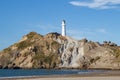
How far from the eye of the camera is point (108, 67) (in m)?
200

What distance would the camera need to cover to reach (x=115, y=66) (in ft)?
652

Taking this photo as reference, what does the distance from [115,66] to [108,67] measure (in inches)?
146
